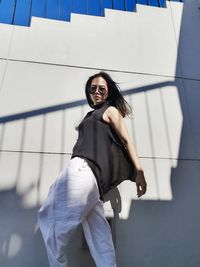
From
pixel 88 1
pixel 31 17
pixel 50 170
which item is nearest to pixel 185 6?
pixel 88 1

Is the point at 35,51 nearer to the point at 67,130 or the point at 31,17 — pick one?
the point at 31,17

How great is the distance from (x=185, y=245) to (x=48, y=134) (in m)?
1.17

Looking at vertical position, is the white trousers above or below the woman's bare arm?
below

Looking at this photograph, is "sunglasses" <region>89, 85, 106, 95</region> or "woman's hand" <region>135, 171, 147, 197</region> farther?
"sunglasses" <region>89, 85, 106, 95</region>

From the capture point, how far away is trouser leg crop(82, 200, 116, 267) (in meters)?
1.19

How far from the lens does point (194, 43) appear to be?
2.39 metres

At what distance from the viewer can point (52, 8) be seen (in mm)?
2291

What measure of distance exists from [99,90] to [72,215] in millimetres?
772

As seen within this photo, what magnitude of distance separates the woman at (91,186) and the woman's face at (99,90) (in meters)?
0.09

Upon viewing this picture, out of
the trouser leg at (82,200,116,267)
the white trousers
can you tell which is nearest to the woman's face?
the white trousers

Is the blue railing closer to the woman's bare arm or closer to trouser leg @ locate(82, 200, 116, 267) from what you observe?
the woman's bare arm

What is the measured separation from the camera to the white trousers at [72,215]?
117 centimetres

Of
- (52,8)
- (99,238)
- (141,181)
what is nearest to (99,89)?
(141,181)

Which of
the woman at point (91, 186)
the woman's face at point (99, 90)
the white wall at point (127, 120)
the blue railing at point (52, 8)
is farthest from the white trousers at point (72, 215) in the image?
the blue railing at point (52, 8)
